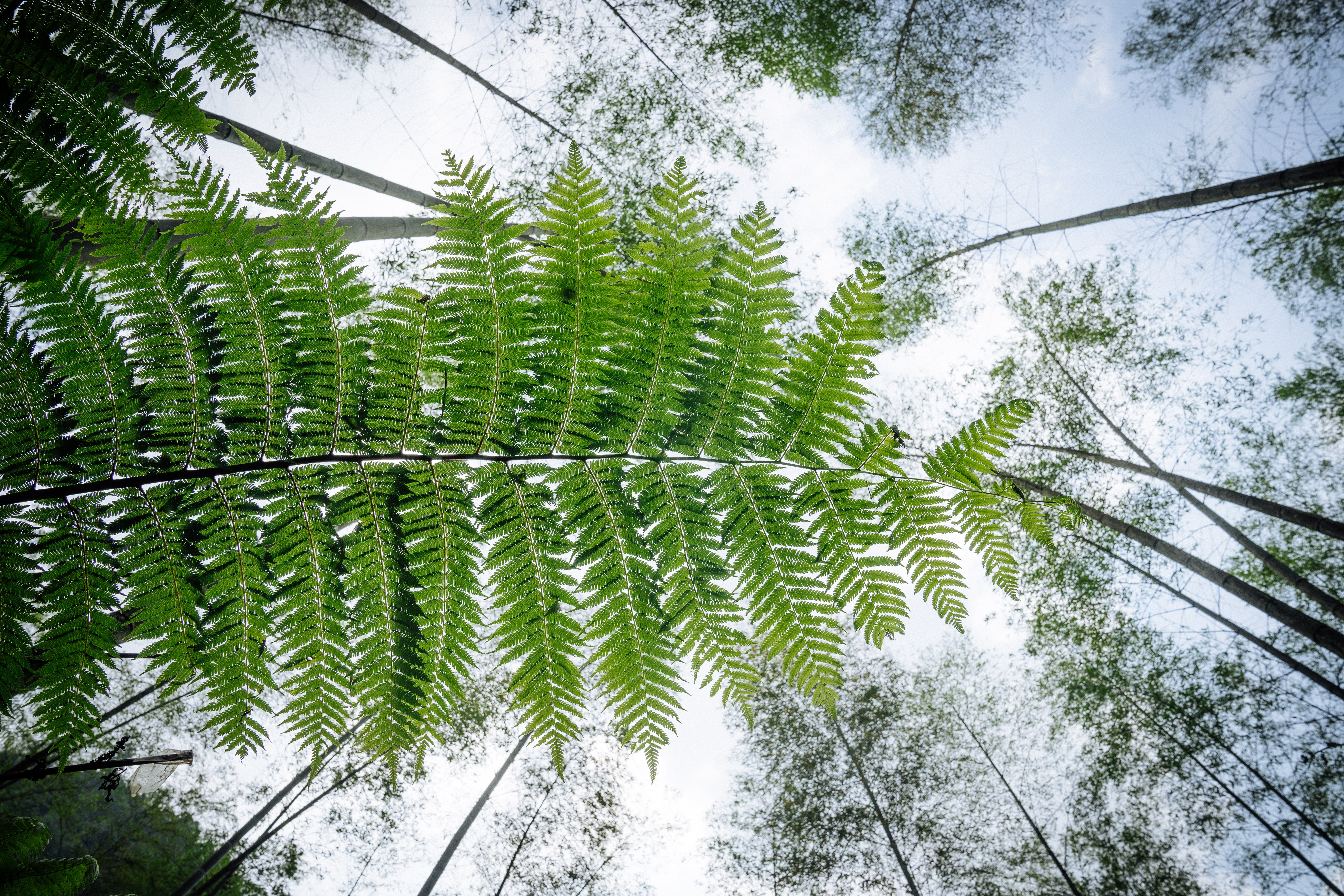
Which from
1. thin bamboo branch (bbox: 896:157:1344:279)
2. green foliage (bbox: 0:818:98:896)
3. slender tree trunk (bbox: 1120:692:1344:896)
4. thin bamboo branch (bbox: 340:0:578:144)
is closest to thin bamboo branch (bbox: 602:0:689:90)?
thin bamboo branch (bbox: 340:0:578:144)

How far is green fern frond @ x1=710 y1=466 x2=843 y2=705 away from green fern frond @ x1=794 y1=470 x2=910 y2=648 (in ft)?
0.13

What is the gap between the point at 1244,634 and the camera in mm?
6977

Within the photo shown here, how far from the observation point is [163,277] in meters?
1.09

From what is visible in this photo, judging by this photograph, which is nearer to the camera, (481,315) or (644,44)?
(481,315)

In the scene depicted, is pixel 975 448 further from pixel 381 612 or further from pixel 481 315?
pixel 381 612

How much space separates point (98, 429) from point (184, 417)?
6.6 inches

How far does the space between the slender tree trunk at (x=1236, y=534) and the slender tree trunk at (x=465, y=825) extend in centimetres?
916

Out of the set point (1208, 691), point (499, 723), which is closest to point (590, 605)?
point (499, 723)

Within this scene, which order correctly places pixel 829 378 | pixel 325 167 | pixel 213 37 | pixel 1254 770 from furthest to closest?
pixel 1254 770 < pixel 325 167 < pixel 213 37 < pixel 829 378

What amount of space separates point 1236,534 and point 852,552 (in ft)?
27.8

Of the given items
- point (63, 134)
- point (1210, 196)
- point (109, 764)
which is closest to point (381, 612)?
point (63, 134)

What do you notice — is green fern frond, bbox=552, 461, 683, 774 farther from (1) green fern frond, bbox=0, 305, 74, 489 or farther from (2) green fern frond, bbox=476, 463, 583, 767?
(1) green fern frond, bbox=0, 305, 74, 489

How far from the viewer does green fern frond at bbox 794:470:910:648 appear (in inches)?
50.2

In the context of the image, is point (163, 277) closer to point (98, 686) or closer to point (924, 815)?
point (98, 686)
